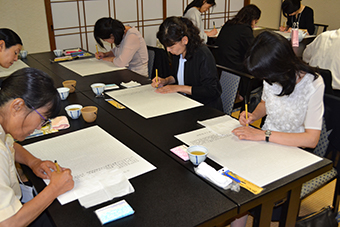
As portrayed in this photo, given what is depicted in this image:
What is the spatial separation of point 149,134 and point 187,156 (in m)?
0.28

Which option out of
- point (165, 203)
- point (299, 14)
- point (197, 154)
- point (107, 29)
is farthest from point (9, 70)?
point (299, 14)

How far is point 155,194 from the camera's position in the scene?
1.07 m

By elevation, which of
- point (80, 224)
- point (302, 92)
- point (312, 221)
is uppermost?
point (302, 92)

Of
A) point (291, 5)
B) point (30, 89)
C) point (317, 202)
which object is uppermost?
point (291, 5)

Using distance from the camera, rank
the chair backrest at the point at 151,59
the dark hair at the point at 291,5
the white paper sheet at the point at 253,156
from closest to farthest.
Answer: the white paper sheet at the point at 253,156 < the chair backrest at the point at 151,59 < the dark hair at the point at 291,5

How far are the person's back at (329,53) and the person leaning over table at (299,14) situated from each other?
1864mm

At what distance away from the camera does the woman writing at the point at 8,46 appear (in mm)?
2067

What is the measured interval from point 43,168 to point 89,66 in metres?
1.72

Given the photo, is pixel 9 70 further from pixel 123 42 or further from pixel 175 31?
pixel 175 31

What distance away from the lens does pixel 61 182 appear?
1.06 m

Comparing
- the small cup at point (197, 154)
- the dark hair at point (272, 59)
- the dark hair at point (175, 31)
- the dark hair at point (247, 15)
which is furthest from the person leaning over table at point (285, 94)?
the dark hair at point (247, 15)

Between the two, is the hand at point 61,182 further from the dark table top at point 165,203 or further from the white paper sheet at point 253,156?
the white paper sheet at point 253,156

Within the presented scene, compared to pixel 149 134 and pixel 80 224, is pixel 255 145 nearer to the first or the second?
pixel 149 134

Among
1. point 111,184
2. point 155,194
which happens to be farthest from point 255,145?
point 111,184
